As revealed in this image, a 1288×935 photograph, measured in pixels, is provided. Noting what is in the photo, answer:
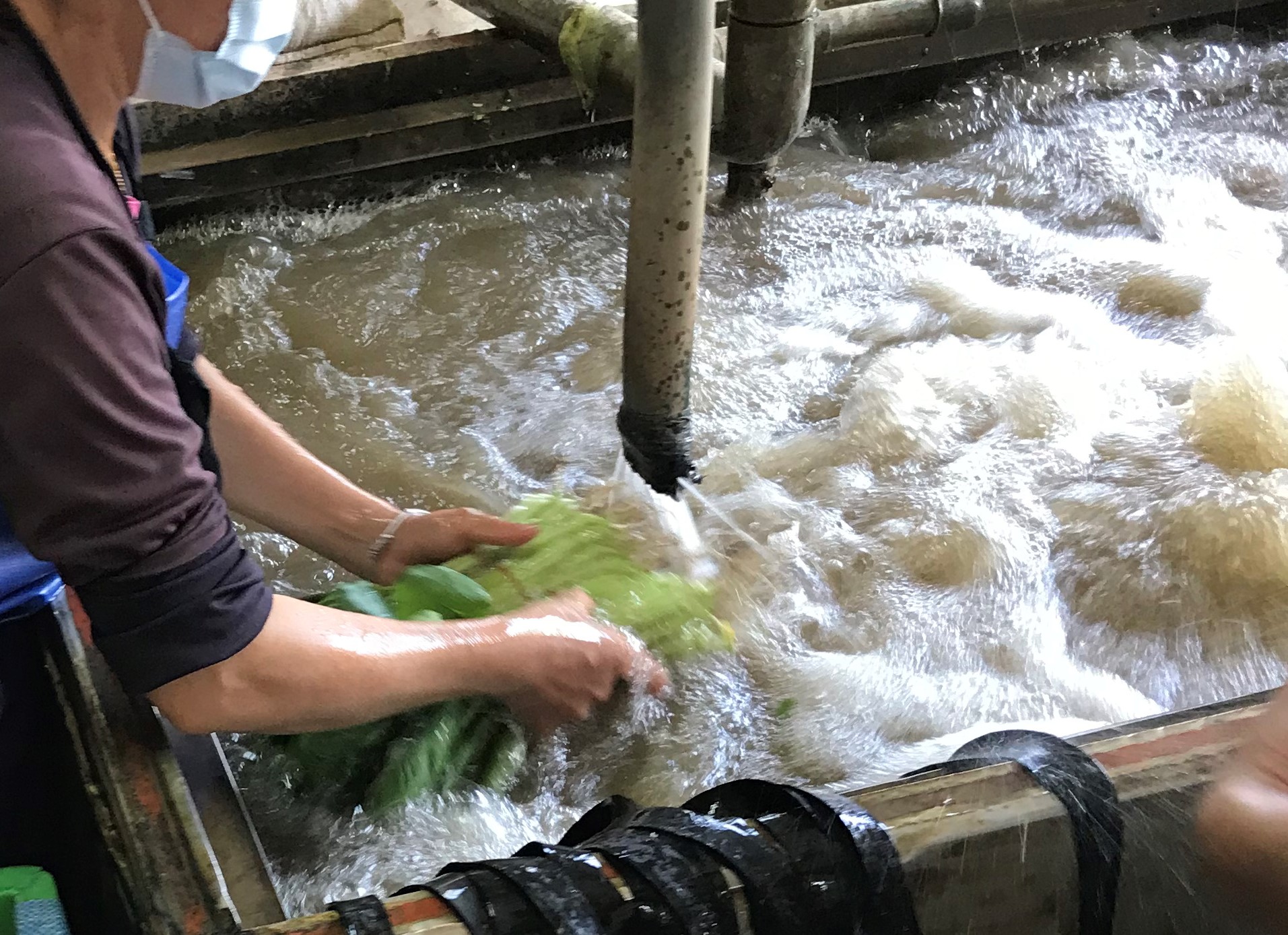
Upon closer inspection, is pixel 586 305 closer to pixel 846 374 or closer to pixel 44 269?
pixel 846 374

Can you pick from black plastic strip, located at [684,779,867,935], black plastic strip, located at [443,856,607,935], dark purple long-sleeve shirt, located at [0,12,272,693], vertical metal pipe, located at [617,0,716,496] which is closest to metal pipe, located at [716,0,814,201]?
vertical metal pipe, located at [617,0,716,496]

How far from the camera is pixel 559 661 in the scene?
60.8 inches

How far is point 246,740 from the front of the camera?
160 centimetres

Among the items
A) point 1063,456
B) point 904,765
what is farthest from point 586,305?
point 904,765

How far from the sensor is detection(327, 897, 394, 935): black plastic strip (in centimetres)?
96

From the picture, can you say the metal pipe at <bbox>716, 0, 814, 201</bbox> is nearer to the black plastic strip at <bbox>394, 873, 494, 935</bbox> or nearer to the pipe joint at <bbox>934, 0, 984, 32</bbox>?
the pipe joint at <bbox>934, 0, 984, 32</bbox>

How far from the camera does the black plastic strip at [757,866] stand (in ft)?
3.44

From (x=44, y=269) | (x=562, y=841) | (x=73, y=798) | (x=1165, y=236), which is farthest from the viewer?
(x=1165, y=236)

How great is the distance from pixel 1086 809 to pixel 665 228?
3.67 feet

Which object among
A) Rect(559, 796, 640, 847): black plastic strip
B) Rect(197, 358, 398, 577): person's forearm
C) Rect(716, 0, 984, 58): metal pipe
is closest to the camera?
Rect(559, 796, 640, 847): black plastic strip

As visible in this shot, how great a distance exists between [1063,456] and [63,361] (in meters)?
2.20

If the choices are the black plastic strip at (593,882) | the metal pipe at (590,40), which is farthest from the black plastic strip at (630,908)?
the metal pipe at (590,40)

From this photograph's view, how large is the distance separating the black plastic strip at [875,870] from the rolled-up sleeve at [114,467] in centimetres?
67

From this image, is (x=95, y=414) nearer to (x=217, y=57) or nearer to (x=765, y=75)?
(x=217, y=57)
